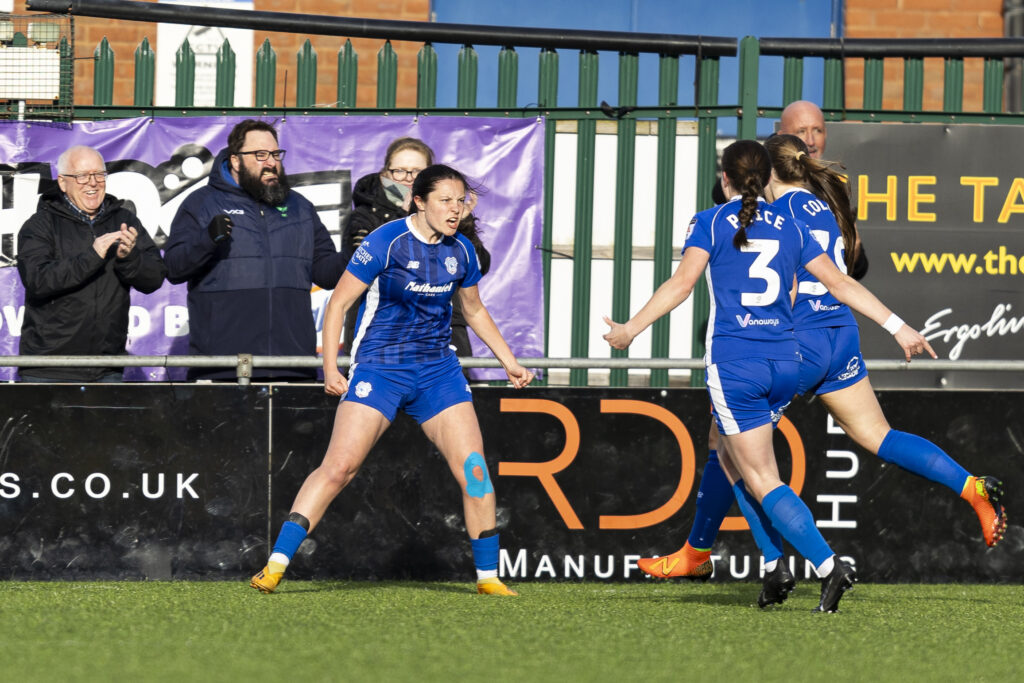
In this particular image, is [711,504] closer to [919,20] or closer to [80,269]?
[80,269]

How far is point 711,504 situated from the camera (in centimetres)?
720

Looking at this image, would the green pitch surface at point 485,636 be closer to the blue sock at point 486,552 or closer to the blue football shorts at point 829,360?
the blue sock at point 486,552

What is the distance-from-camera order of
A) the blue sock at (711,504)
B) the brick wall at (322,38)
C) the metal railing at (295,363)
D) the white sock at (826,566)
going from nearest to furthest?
→ the white sock at (826,566) → the blue sock at (711,504) → the metal railing at (295,363) → the brick wall at (322,38)

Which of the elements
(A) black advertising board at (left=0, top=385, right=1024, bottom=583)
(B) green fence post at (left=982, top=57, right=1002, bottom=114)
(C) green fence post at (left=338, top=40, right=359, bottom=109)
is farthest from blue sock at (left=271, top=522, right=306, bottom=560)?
(B) green fence post at (left=982, top=57, right=1002, bottom=114)

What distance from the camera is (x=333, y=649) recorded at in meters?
5.41

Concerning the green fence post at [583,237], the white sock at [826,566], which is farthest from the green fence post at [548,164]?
the white sock at [826,566]

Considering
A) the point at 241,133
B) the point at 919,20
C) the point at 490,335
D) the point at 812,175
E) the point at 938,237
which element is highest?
the point at 919,20

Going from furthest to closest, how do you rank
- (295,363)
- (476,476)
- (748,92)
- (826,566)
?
(748,92) < (295,363) < (476,476) < (826,566)

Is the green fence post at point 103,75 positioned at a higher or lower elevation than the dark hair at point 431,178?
higher

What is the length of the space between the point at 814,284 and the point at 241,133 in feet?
10.7

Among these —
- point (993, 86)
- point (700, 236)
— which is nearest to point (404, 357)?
point (700, 236)

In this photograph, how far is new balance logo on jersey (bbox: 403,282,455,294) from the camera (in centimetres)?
711

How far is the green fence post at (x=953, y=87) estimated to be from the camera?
30.7 ft

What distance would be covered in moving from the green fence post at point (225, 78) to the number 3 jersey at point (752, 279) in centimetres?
375
